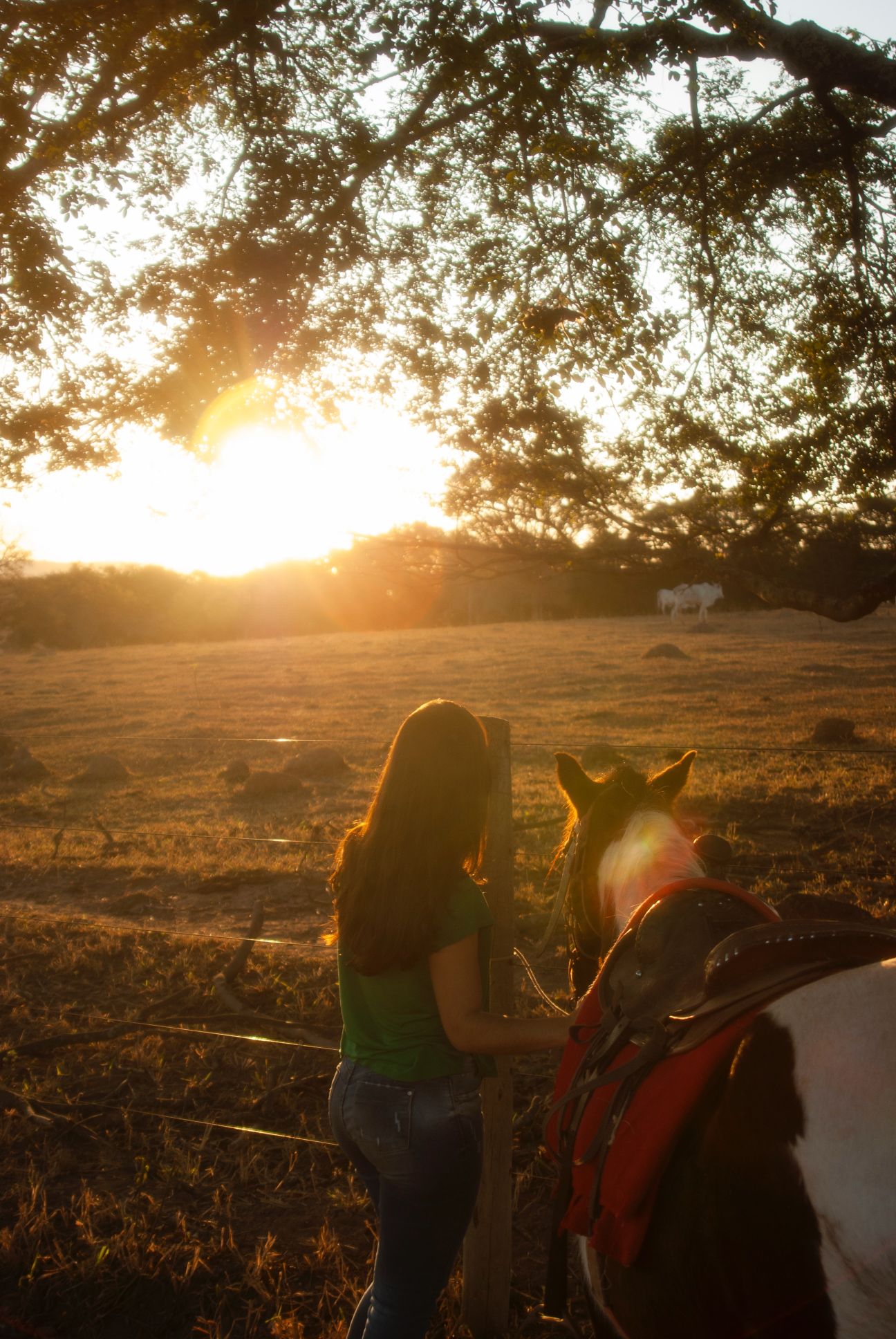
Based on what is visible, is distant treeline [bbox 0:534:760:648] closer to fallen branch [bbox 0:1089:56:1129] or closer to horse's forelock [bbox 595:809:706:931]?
fallen branch [bbox 0:1089:56:1129]

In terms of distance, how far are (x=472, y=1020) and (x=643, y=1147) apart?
387 mm

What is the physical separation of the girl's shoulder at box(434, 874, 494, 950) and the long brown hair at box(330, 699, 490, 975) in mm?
19

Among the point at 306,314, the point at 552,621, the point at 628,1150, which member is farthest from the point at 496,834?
the point at 552,621

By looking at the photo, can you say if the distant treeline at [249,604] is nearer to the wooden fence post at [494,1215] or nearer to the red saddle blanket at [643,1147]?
the wooden fence post at [494,1215]

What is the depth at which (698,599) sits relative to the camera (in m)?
35.2

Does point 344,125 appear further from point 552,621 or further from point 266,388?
point 552,621

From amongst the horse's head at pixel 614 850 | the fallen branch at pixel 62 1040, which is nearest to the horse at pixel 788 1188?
the horse's head at pixel 614 850

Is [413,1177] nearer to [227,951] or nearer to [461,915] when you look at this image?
[461,915]

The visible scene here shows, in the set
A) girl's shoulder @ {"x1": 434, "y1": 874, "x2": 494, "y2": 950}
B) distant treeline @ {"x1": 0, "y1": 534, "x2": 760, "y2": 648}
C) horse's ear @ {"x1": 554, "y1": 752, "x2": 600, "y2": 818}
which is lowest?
girl's shoulder @ {"x1": 434, "y1": 874, "x2": 494, "y2": 950}

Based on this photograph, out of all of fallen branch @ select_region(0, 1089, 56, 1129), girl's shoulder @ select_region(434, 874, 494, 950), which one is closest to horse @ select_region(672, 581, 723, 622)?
fallen branch @ select_region(0, 1089, 56, 1129)

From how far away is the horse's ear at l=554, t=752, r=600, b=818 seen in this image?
7.85ft

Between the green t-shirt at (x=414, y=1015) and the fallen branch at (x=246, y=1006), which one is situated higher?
the green t-shirt at (x=414, y=1015)

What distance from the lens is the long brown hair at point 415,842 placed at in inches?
68.9

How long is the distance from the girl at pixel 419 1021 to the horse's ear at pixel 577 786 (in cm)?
56
